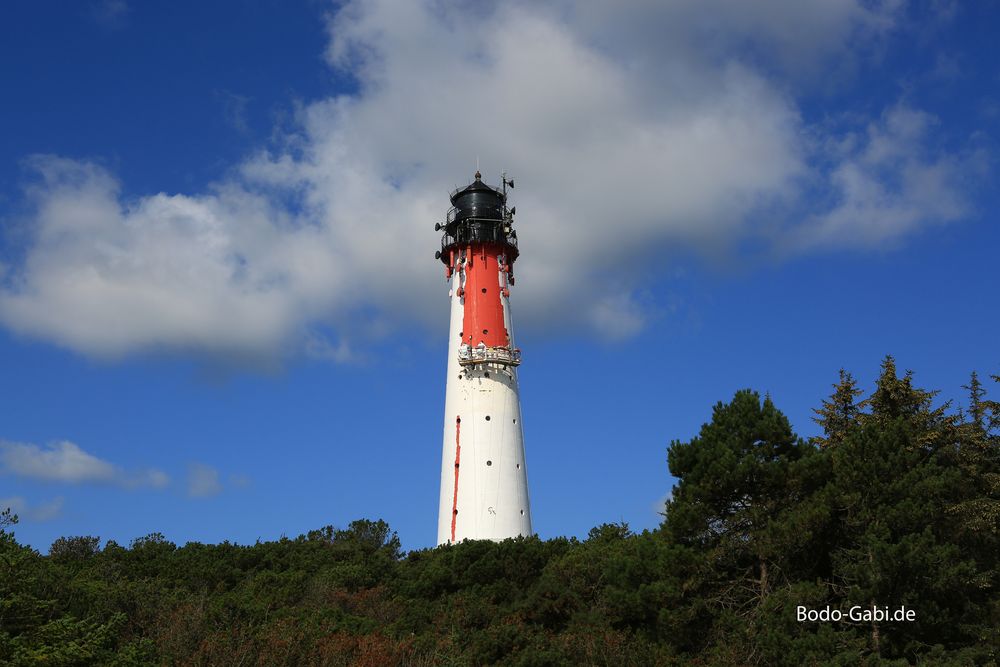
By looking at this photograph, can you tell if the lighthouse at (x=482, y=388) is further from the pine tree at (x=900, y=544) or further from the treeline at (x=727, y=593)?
the pine tree at (x=900, y=544)

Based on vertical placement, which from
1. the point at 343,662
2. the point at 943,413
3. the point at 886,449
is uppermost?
the point at 943,413

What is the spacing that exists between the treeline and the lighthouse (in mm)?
9662

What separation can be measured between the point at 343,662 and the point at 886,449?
1720 centimetres

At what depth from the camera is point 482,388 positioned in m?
45.1

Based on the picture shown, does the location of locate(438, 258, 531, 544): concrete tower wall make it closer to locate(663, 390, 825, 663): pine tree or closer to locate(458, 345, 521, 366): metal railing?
locate(458, 345, 521, 366): metal railing

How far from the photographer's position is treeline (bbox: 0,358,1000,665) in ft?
79.5

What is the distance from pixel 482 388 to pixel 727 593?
2034cm

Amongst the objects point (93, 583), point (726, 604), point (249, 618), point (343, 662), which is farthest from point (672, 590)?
point (93, 583)

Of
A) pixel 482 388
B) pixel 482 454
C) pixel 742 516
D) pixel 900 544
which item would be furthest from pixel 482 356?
pixel 900 544

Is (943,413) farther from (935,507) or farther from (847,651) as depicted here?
(847,651)

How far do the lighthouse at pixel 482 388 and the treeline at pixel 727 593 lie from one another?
9.66 metres

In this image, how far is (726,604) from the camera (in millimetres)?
26922

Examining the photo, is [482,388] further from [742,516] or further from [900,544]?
[900,544]

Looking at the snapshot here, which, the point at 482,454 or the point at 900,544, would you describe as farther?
the point at 482,454
